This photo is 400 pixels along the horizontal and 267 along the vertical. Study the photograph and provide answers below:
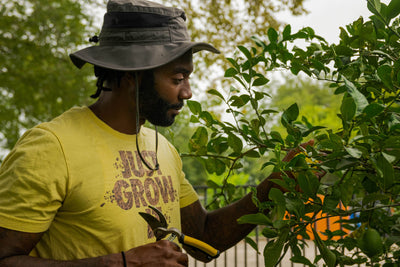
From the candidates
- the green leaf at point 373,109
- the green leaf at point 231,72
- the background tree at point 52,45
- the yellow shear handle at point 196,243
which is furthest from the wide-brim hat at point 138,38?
the background tree at point 52,45

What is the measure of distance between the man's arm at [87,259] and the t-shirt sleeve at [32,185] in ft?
0.12

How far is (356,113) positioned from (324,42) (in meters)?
0.74

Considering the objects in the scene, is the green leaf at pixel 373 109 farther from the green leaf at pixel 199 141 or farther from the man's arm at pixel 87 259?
the green leaf at pixel 199 141

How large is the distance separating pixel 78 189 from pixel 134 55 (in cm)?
57

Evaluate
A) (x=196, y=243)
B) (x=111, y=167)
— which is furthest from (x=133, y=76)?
(x=196, y=243)

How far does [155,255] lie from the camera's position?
158 cm

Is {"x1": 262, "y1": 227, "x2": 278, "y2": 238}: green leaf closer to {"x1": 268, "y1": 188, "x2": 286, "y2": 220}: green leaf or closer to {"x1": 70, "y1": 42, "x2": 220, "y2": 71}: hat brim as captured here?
{"x1": 268, "y1": 188, "x2": 286, "y2": 220}: green leaf

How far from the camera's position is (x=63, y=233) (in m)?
1.67

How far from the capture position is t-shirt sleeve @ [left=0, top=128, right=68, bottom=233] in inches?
59.4

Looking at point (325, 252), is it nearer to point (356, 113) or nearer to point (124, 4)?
point (356, 113)

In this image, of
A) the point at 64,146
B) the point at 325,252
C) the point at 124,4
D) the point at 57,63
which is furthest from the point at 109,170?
the point at 57,63

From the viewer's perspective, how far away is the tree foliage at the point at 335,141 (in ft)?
3.48

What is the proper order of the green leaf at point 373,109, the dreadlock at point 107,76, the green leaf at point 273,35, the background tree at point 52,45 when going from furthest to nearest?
the background tree at point 52,45
the dreadlock at point 107,76
the green leaf at point 273,35
the green leaf at point 373,109

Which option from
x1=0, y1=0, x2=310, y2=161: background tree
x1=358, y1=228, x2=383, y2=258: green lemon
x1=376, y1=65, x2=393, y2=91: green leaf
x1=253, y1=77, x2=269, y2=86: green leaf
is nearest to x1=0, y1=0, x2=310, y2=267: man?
x1=253, y1=77, x2=269, y2=86: green leaf
